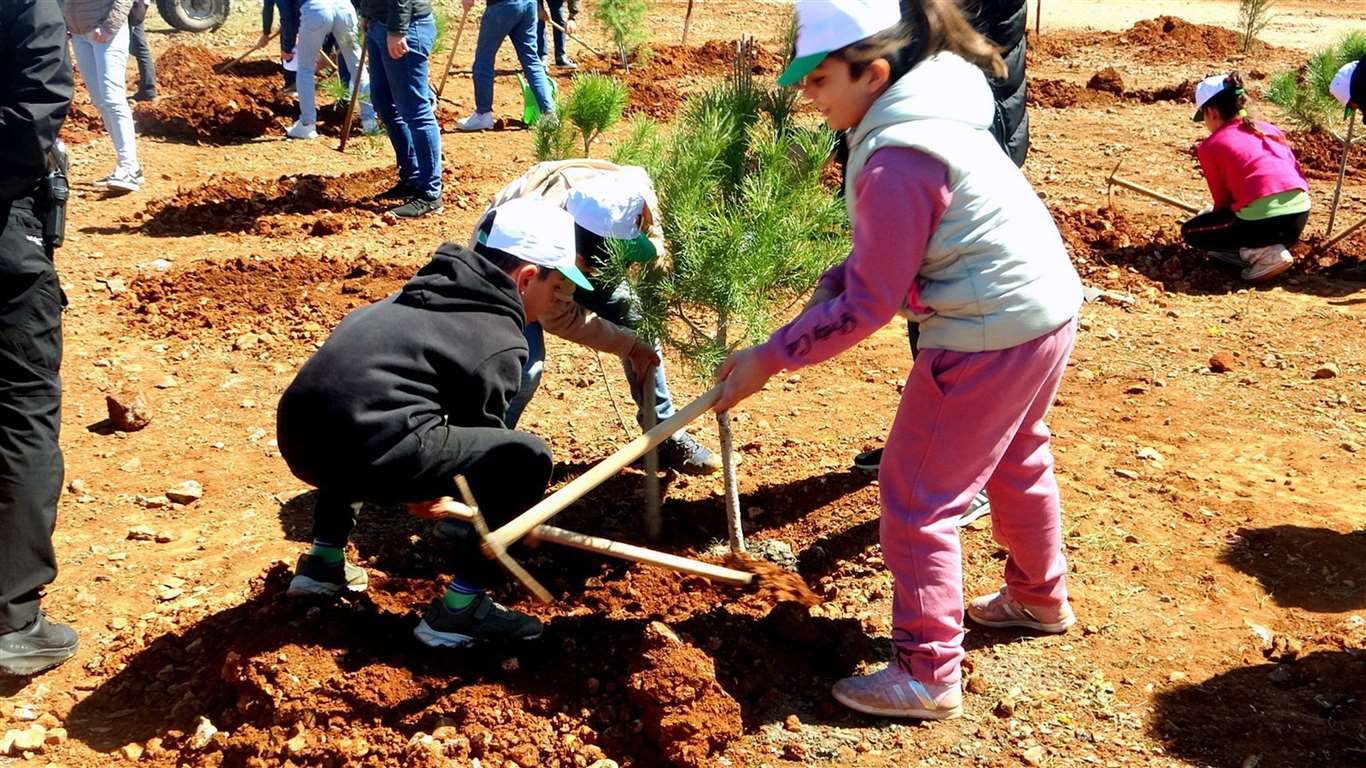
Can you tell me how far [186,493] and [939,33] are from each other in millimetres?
3093

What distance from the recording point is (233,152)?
9.83m

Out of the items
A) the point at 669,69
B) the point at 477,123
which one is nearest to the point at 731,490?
the point at 477,123

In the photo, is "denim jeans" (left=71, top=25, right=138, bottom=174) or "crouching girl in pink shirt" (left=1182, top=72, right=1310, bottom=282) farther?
"denim jeans" (left=71, top=25, right=138, bottom=174)

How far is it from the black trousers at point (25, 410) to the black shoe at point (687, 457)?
6.76 feet

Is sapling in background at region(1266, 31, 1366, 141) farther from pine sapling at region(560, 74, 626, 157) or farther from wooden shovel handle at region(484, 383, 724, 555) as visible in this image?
wooden shovel handle at region(484, 383, 724, 555)

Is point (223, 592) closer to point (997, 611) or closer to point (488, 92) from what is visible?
point (997, 611)

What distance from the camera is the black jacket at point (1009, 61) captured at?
3943 millimetres

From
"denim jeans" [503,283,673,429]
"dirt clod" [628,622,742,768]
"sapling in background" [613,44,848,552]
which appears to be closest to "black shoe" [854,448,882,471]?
"denim jeans" [503,283,673,429]

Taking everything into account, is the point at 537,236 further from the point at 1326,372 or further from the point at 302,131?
the point at 302,131

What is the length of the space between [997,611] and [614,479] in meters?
1.57

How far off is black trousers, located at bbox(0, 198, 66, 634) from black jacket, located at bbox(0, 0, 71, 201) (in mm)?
92

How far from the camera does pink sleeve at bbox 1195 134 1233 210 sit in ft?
22.5

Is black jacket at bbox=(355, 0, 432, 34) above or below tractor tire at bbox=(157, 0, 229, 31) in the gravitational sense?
above

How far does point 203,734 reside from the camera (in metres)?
3.08
